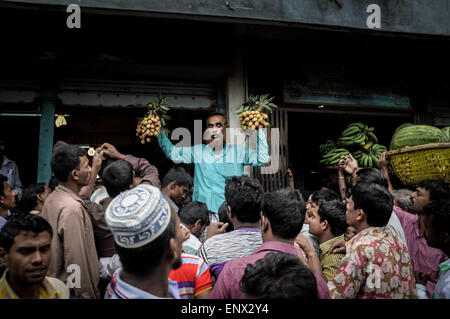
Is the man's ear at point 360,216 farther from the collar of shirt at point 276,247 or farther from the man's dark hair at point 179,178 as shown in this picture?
the man's dark hair at point 179,178

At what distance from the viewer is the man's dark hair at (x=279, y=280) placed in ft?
4.30

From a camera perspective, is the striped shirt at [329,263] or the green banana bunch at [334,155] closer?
the striped shirt at [329,263]

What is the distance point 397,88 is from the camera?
6422 millimetres

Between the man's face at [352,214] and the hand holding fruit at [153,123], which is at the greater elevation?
the hand holding fruit at [153,123]

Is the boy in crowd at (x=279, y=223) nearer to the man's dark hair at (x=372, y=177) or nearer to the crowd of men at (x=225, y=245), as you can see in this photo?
the crowd of men at (x=225, y=245)

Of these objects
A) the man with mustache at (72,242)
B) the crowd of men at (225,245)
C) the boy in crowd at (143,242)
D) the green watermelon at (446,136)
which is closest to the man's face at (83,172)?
the crowd of men at (225,245)

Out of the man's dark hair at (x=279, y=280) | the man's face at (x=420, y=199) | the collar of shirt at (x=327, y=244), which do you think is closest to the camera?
the man's dark hair at (x=279, y=280)

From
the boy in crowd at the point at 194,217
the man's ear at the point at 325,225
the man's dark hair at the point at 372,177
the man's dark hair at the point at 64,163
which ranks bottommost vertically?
the man's ear at the point at 325,225

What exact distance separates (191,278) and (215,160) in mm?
2716

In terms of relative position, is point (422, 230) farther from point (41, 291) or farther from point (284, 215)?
point (41, 291)

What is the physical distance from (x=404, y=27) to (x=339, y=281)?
5.13 metres

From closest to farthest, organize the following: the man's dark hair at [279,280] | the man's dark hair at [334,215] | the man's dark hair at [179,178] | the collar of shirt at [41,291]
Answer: the man's dark hair at [279,280]
the collar of shirt at [41,291]
the man's dark hair at [334,215]
the man's dark hair at [179,178]

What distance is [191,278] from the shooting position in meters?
2.04
